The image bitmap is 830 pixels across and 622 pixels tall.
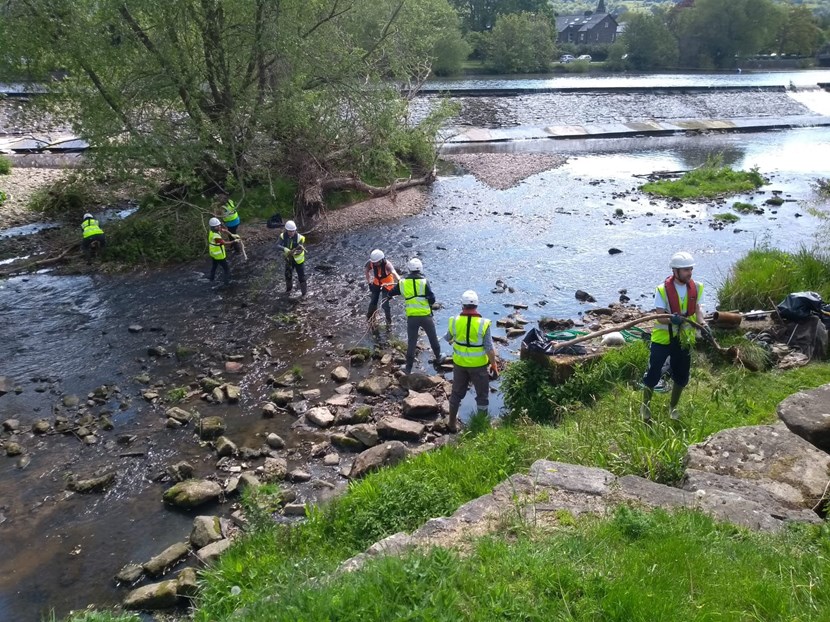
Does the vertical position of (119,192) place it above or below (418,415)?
above

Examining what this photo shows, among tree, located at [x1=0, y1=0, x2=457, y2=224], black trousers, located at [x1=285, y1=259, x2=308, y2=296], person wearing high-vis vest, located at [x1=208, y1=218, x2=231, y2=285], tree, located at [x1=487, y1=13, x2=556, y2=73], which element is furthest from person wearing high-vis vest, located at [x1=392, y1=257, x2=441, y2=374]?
tree, located at [x1=487, y1=13, x2=556, y2=73]

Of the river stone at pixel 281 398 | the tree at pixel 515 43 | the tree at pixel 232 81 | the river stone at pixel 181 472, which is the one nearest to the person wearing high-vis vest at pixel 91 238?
the tree at pixel 232 81

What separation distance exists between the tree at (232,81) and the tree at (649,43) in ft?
171

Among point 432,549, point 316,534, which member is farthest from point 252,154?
point 432,549

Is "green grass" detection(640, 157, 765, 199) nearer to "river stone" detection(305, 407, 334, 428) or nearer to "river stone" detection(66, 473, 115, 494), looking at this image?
"river stone" detection(305, 407, 334, 428)

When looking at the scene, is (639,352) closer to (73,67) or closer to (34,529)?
(34,529)

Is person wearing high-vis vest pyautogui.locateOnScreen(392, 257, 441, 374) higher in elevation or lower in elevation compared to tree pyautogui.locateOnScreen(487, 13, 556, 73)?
lower

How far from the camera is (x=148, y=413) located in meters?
10.9

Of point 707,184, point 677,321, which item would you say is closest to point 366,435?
point 677,321

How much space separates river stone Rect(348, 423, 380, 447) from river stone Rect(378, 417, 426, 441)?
5.1 inches

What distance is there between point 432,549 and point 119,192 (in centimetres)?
2216

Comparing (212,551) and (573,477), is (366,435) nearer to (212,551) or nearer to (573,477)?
(212,551)

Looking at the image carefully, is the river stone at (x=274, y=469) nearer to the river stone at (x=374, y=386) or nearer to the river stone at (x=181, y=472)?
the river stone at (x=181, y=472)

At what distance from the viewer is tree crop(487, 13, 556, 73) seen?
59844 millimetres
